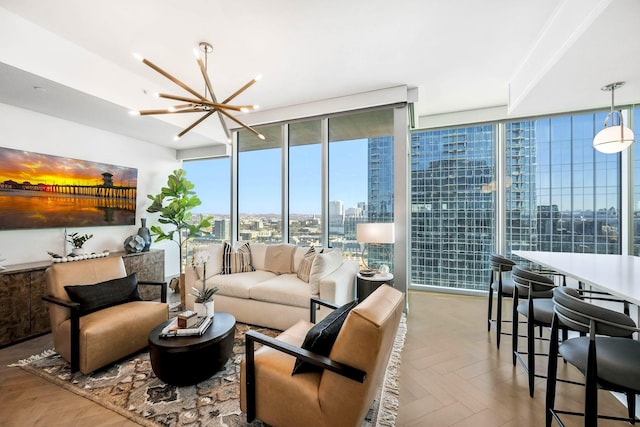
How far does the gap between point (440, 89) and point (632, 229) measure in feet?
10.3

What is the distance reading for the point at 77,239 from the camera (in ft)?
11.8

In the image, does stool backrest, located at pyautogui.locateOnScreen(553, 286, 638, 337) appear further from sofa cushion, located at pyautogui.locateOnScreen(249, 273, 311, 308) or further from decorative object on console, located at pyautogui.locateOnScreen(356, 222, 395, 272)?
sofa cushion, located at pyautogui.locateOnScreen(249, 273, 311, 308)

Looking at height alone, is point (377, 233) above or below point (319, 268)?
above

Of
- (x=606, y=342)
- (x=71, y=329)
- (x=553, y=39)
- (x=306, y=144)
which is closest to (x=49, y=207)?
(x=71, y=329)

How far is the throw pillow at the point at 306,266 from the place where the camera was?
3.43 metres

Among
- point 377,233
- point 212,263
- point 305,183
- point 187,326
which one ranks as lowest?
point 187,326

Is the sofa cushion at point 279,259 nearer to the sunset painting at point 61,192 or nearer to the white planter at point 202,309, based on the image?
the white planter at point 202,309

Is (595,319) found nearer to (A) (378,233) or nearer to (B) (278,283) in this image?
(A) (378,233)

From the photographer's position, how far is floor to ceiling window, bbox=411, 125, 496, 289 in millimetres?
4457

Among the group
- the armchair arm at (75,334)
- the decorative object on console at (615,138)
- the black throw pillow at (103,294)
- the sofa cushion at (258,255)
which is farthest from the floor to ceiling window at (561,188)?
the armchair arm at (75,334)

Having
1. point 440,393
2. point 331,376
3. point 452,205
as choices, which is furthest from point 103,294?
point 452,205

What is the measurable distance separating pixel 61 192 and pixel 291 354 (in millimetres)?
4088

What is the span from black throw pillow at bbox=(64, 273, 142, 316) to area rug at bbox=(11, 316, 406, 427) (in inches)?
21.0

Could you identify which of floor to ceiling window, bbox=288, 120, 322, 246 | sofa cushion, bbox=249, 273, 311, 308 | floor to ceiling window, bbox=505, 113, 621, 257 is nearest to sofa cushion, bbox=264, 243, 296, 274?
sofa cushion, bbox=249, 273, 311, 308
